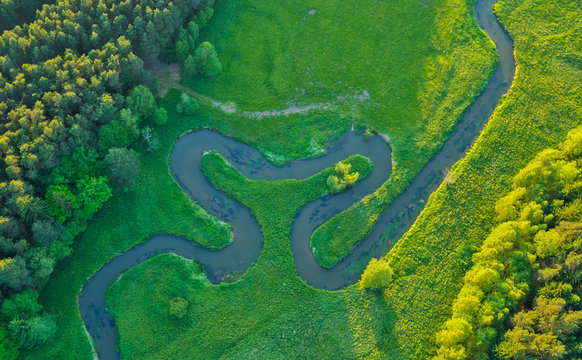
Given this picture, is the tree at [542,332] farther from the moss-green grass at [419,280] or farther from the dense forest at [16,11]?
the dense forest at [16,11]

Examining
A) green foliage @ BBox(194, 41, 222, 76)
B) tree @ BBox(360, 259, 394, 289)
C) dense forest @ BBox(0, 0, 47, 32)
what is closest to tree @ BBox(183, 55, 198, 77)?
green foliage @ BBox(194, 41, 222, 76)

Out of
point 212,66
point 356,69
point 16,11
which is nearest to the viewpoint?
point 16,11

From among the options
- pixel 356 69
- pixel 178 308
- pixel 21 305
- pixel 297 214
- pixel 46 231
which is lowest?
pixel 21 305

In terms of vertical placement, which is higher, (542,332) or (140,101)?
(140,101)

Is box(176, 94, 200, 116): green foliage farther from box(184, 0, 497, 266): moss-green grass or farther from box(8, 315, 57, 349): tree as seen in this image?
box(8, 315, 57, 349): tree

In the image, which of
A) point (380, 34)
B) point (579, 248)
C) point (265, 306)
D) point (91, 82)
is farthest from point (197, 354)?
point (380, 34)

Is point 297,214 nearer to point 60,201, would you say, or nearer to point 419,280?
point 419,280

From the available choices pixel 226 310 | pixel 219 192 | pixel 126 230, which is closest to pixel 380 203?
pixel 219 192
